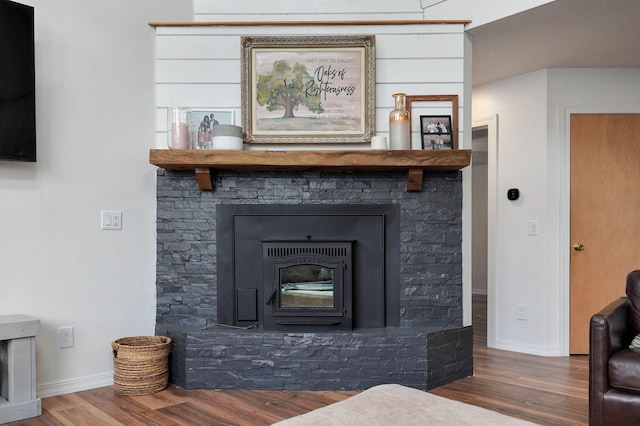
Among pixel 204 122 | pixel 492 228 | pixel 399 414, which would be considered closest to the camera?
pixel 399 414

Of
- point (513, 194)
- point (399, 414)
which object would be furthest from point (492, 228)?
point (399, 414)

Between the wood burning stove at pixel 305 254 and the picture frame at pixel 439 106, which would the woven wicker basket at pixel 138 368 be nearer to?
the wood burning stove at pixel 305 254

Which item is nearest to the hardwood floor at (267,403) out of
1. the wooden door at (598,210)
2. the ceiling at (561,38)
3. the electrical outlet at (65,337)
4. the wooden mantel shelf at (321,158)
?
the electrical outlet at (65,337)

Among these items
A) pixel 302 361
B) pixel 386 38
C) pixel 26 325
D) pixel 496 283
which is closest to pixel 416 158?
pixel 386 38

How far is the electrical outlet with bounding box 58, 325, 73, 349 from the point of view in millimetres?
2982

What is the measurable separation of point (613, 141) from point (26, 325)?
168 inches

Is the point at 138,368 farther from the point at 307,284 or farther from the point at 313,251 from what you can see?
the point at 313,251

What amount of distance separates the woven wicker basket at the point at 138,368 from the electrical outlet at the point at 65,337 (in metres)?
0.24

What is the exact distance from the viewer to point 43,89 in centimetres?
294

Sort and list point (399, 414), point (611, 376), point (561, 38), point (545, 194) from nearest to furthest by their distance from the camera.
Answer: point (399, 414), point (611, 376), point (561, 38), point (545, 194)

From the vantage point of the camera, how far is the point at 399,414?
1484 mm

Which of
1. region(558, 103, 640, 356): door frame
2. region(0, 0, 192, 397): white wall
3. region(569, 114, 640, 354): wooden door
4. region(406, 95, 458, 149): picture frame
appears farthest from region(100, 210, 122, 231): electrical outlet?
region(569, 114, 640, 354): wooden door

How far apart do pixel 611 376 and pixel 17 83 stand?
10.8ft

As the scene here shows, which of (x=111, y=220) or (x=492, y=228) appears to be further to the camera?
(x=492, y=228)
